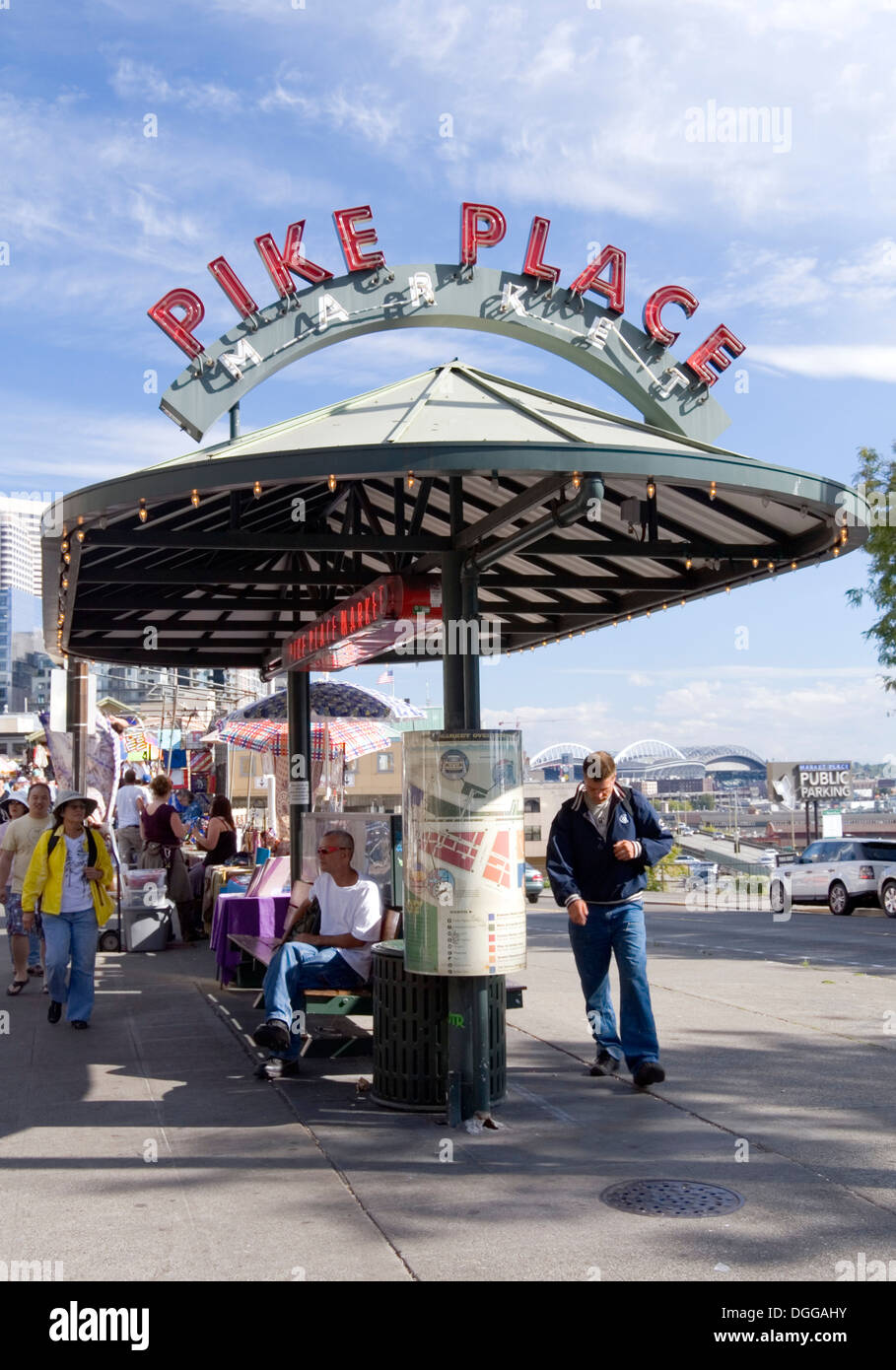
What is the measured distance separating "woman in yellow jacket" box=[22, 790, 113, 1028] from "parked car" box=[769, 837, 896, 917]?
19712 millimetres

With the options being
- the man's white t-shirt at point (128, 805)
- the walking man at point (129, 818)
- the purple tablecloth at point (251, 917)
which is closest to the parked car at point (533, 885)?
the walking man at point (129, 818)

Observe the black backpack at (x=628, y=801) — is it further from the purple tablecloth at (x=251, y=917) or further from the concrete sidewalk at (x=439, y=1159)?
the purple tablecloth at (x=251, y=917)

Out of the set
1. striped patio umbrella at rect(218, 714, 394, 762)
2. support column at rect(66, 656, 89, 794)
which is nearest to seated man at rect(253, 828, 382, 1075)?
striped patio umbrella at rect(218, 714, 394, 762)

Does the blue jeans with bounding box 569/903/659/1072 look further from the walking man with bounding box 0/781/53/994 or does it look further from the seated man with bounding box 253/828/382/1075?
the walking man with bounding box 0/781/53/994

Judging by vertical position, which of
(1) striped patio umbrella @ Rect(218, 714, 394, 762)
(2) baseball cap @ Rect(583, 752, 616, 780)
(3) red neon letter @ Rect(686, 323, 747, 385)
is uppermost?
(3) red neon letter @ Rect(686, 323, 747, 385)

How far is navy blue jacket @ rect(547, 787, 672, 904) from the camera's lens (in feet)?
24.3

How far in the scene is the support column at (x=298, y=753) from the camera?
12664 millimetres

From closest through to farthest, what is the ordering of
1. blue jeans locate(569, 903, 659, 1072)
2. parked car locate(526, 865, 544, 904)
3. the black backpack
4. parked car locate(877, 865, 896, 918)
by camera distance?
blue jeans locate(569, 903, 659, 1072) → the black backpack → parked car locate(877, 865, 896, 918) → parked car locate(526, 865, 544, 904)

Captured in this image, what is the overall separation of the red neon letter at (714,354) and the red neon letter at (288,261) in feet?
13.4
